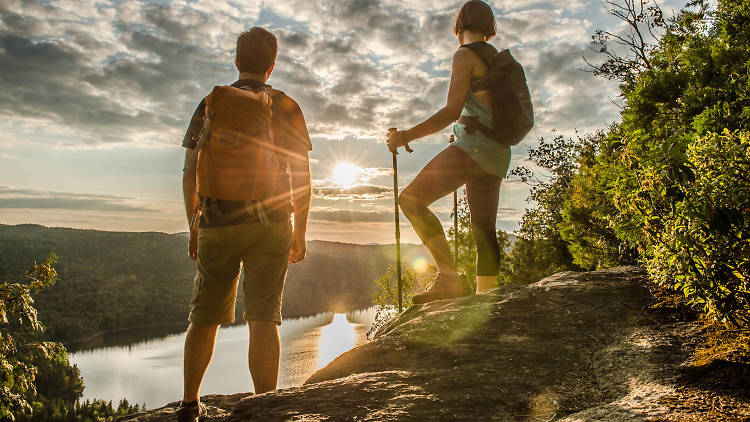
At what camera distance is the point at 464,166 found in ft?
11.7

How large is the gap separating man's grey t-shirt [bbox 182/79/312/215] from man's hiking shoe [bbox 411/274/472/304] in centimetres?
160

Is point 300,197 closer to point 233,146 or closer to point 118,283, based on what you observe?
point 233,146

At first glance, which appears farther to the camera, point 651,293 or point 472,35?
point 472,35

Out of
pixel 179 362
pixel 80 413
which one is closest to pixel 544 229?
pixel 80 413

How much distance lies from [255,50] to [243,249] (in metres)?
1.27

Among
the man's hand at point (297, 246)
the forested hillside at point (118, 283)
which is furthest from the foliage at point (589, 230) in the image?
the forested hillside at point (118, 283)

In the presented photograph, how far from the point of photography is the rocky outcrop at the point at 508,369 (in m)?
1.89

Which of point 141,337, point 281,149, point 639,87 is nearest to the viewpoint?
point 281,149

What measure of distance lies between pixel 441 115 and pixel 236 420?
2452mm

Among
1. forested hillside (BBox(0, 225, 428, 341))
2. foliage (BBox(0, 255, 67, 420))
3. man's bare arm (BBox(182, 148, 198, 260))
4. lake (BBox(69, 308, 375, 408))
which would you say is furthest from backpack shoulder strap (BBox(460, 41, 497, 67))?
forested hillside (BBox(0, 225, 428, 341))

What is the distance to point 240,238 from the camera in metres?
2.60

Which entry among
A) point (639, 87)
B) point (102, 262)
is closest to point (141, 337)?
point (102, 262)

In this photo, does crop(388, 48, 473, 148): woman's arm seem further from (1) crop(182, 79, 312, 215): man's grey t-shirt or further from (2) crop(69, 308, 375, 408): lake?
(2) crop(69, 308, 375, 408): lake

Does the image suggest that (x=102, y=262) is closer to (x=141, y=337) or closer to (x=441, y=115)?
(x=141, y=337)
